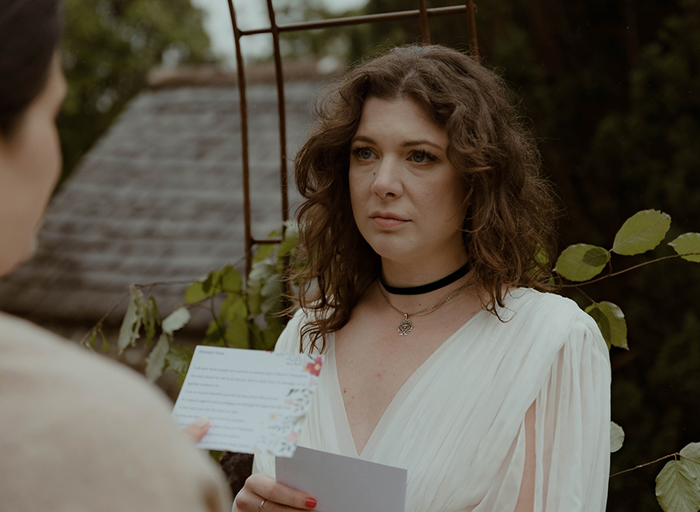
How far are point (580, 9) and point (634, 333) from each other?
5.63 ft

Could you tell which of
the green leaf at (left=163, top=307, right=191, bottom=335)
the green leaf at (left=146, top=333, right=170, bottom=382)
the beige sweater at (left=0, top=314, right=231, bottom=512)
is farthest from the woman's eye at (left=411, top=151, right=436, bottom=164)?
the beige sweater at (left=0, top=314, right=231, bottom=512)

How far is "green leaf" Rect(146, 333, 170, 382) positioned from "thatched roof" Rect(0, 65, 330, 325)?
3885 mm

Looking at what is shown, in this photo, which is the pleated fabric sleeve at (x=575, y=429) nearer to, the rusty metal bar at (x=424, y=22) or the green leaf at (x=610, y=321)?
the green leaf at (x=610, y=321)

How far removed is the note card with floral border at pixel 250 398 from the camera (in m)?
1.22

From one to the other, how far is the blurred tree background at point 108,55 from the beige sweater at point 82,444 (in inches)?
706

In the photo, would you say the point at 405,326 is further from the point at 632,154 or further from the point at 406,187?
the point at 632,154

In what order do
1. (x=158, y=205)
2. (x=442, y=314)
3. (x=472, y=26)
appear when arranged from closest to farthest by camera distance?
(x=442, y=314) < (x=472, y=26) < (x=158, y=205)

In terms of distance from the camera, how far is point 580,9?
12.6 ft

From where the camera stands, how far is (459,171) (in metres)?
2.05

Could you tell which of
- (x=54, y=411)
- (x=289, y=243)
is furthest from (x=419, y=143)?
(x=54, y=411)

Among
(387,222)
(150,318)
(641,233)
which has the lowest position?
(150,318)

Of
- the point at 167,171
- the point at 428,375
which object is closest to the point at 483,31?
the point at 428,375

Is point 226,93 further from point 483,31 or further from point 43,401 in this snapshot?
point 43,401

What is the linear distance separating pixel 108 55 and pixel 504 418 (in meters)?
18.9
